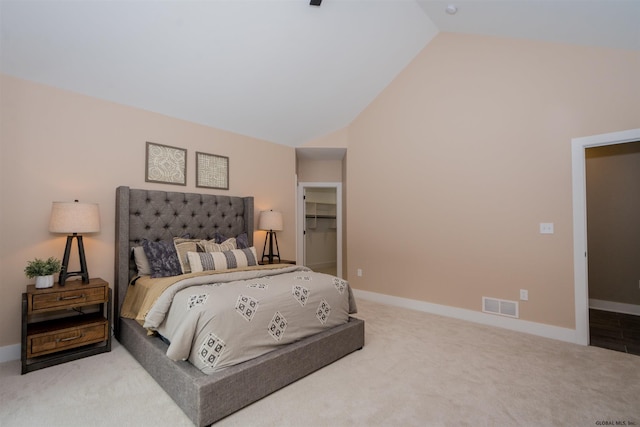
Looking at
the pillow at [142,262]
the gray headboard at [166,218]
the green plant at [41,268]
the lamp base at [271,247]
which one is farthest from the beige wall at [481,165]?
the green plant at [41,268]

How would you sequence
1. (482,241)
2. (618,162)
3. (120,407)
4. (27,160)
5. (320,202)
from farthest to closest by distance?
(320,202), (618,162), (482,241), (27,160), (120,407)

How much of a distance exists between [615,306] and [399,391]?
388 cm

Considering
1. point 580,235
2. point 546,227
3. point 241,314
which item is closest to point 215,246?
point 241,314

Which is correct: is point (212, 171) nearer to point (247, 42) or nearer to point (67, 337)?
point (247, 42)

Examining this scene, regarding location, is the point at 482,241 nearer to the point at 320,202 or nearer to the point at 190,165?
the point at 190,165

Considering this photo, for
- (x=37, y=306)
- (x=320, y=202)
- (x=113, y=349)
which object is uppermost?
(x=320, y=202)

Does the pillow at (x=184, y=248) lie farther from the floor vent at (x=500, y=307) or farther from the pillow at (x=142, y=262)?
the floor vent at (x=500, y=307)

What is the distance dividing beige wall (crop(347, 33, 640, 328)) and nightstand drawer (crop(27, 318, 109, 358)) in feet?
10.8

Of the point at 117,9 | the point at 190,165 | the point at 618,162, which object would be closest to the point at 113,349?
the point at 190,165

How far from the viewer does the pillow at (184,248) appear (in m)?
3.00

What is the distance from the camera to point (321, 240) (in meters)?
7.45

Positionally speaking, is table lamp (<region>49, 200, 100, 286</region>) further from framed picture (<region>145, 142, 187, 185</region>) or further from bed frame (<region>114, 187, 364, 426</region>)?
framed picture (<region>145, 142, 187, 185</region>)

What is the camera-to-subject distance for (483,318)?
3445 millimetres

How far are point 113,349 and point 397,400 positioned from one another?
2.48 metres
